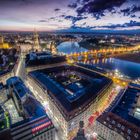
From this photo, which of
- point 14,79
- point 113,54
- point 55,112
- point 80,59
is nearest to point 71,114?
point 55,112

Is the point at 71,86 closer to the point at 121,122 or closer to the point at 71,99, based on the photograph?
the point at 71,99

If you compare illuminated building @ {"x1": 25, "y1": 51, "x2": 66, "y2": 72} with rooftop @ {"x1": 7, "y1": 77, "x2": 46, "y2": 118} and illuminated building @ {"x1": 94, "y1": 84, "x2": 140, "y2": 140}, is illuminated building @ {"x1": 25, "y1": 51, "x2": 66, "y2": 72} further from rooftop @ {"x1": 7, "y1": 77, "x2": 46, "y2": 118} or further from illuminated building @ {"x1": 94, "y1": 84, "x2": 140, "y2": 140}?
illuminated building @ {"x1": 94, "y1": 84, "x2": 140, "y2": 140}

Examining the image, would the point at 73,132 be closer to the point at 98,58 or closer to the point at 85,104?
the point at 85,104

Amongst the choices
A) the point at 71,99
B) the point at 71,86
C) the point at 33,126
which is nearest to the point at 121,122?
the point at 71,99

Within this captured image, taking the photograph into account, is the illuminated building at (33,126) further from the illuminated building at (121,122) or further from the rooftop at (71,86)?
the illuminated building at (121,122)

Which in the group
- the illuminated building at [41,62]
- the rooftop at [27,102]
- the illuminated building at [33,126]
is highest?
the illuminated building at [41,62]

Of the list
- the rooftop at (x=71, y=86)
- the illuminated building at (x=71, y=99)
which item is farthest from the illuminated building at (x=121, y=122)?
the rooftop at (x=71, y=86)
